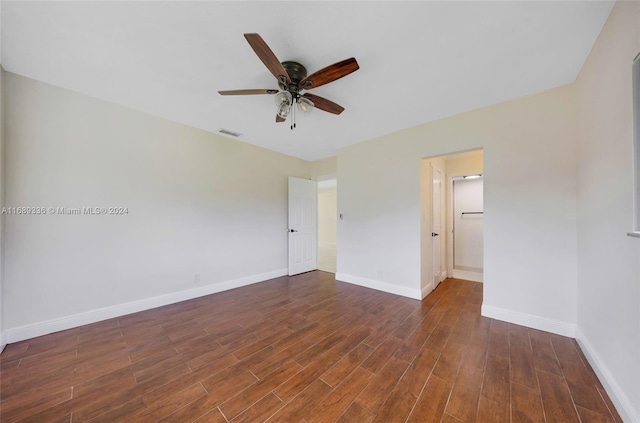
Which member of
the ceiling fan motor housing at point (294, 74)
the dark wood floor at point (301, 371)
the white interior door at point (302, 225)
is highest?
the ceiling fan motor housing at point (294, 74)

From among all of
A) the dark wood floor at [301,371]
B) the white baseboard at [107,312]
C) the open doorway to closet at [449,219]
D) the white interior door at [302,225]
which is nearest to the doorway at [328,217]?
the white interior door at [302,225]

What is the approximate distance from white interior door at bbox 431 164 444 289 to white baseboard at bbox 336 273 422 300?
677mm

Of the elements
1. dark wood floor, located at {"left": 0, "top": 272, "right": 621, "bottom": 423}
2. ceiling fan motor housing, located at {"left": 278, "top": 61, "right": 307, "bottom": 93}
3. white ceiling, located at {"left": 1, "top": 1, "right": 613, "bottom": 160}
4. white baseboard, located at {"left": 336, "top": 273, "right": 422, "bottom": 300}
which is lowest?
dark wood floor, located at {"left": 0, "top": 272, "right": 621, "bottom": 423}

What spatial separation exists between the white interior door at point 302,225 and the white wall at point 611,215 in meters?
4.02

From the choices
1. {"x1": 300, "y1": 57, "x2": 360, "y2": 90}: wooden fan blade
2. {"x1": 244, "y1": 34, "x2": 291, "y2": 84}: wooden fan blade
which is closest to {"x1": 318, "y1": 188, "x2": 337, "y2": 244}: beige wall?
{"x1": 300, "y1": 57, "x2": 360, "y2": 90}: wooden fan blade

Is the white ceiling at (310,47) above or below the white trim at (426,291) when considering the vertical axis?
above

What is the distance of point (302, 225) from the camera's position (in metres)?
4.82

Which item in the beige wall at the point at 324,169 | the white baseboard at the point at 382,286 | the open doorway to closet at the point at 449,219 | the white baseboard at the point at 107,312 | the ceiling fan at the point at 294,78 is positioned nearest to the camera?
the ceiling fan at the point at 294,78

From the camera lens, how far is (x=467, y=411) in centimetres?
137

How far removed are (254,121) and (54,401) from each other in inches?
128

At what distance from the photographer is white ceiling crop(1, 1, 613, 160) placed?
4.74 ft

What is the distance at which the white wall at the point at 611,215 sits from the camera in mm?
1276

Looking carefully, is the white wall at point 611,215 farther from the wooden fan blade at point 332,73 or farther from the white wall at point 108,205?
the white wall at point 108,205

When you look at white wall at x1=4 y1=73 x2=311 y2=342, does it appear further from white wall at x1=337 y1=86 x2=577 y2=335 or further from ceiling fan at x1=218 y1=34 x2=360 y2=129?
white wall at x1=337 y1=86 x2=577 y2=335
